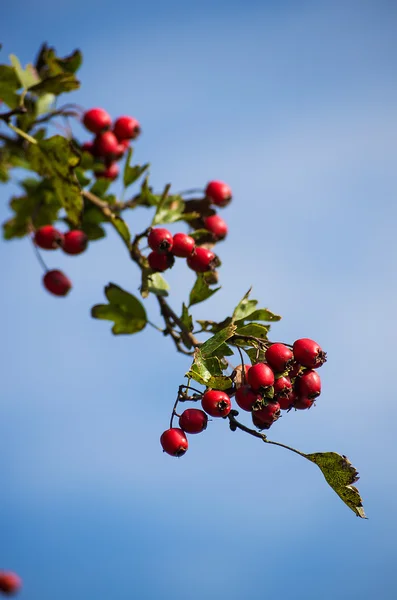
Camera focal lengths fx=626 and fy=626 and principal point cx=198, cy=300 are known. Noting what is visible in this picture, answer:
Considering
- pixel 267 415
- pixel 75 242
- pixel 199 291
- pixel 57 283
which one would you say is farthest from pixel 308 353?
pixel 57 283

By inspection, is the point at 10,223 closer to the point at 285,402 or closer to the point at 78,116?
the point at 78,116

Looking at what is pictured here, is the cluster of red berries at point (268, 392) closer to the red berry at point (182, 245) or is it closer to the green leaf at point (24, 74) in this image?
the red berry at point (182, 245)

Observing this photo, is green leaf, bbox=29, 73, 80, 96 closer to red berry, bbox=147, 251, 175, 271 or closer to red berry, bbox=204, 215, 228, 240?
red berry, bbox=204, 215, 228, 240

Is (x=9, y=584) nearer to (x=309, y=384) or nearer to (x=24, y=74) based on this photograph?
(x=309, y=384)

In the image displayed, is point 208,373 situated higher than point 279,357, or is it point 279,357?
point 279,357

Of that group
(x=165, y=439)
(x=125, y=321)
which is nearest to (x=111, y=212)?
(x=125, y=321)

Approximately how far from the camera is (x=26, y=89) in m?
2.90

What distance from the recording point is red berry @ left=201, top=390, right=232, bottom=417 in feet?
6.26

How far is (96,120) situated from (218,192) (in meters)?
0.77

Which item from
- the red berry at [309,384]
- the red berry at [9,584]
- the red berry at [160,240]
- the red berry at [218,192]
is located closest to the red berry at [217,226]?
the red berry at [218,192]

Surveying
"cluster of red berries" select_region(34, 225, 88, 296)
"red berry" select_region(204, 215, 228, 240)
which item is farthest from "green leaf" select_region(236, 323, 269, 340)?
"cluster of red berries" select_region(34, 225, 88, 296)

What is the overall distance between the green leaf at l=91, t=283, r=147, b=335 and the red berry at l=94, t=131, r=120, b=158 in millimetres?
1062

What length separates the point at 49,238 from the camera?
3338 millimetres

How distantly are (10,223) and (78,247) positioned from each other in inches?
23.7
